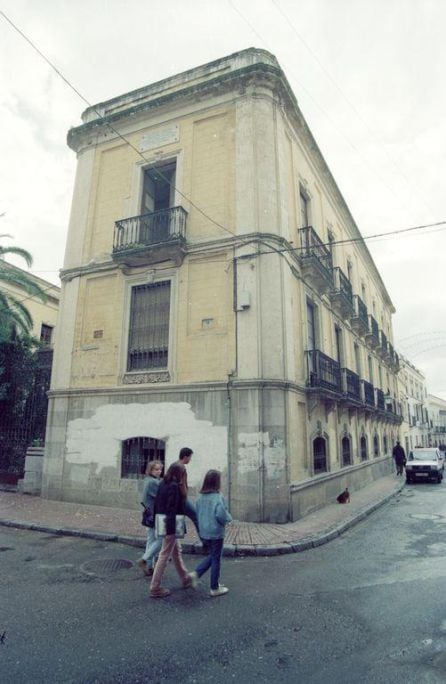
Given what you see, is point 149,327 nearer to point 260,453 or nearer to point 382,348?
point 260,453

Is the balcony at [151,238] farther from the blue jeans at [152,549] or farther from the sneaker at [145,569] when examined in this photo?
the sneaker at [145,569]

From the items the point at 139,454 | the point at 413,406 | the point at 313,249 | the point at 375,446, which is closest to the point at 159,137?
the point at 313,249

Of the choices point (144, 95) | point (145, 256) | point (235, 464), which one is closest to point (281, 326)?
point (235, 464)

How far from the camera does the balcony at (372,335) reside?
20509mm

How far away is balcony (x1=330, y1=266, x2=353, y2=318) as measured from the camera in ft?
48.6

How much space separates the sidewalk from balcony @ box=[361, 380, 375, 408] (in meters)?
6.45

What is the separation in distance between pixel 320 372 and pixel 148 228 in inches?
258

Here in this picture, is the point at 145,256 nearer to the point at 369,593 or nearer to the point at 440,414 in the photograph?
the point at 369,593

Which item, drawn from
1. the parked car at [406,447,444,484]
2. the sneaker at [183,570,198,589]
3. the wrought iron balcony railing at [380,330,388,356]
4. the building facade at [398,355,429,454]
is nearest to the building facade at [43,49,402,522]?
the sneaker at [183,570,198,589]

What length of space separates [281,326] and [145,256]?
14.2 ft

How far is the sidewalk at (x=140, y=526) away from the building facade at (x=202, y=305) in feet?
1.79

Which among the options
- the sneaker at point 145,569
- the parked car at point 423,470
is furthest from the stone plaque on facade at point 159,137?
the parked car at point 423,470

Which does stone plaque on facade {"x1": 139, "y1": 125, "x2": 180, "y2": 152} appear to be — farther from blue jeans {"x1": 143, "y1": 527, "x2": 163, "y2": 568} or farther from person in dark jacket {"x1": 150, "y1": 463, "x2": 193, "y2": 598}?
blue jeans {"x1": 143, "y1": 527, "x2": 163, "y2": 568}

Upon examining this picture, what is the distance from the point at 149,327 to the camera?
11.3 metres
